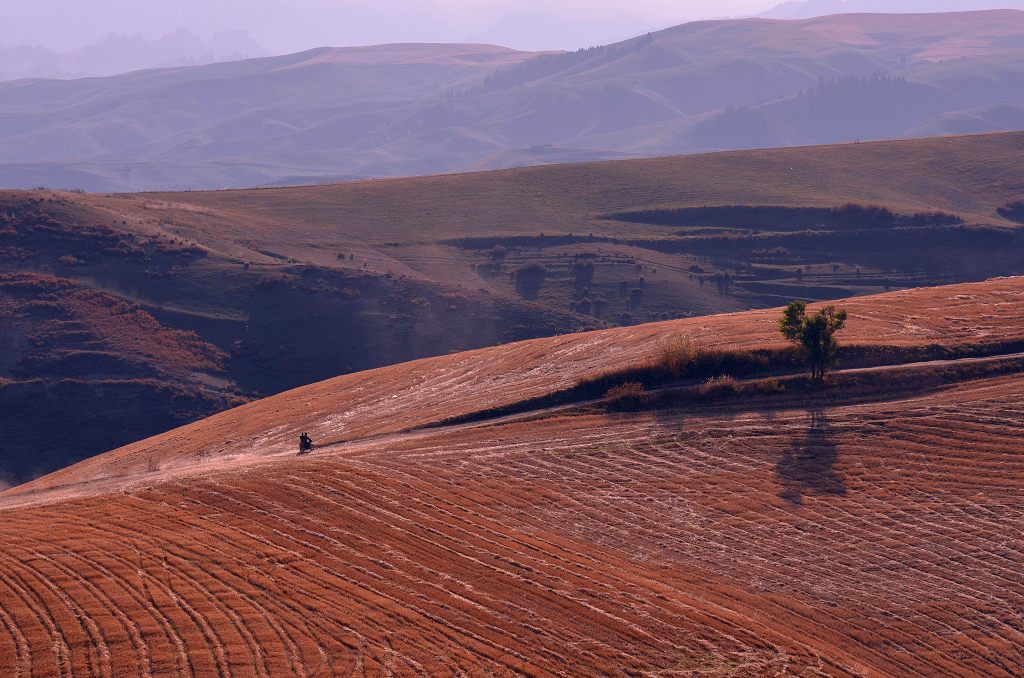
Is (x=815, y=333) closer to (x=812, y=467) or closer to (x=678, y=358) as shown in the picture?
(x=678, y=358)

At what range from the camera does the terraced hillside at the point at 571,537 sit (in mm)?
24328

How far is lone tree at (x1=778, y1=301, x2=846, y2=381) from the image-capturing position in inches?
1586

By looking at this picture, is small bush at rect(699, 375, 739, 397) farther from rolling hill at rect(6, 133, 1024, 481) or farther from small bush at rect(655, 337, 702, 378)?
rolling hill at rect(6, 133, 1024, 481)

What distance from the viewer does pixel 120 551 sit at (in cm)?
2878

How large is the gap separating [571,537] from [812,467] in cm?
972

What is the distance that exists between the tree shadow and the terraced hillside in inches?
4.4

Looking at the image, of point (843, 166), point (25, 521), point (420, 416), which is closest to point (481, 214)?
point (843, 166)

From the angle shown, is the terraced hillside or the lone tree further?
the lone tree

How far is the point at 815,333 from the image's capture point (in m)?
40.3

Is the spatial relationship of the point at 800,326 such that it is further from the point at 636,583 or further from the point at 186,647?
the point at 186,647

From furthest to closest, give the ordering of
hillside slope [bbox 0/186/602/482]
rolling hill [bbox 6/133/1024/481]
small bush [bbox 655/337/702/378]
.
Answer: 1. rolling hill [bbox 6/133/1024/481]
2. hillside slope [bbox 0/186/602/482]
3. small bush [bbox 655/337/702/378]

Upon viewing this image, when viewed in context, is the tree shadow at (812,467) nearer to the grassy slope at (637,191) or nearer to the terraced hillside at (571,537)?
the terraced hillside at (571,537)

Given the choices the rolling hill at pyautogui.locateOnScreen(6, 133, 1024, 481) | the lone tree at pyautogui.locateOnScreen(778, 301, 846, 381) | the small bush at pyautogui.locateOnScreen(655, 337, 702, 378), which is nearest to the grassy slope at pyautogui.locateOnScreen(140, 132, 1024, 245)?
the rolling hill at pyautogui.locateOnScreen(6, 133, 1024, 481)

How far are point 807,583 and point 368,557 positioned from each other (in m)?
12.4
